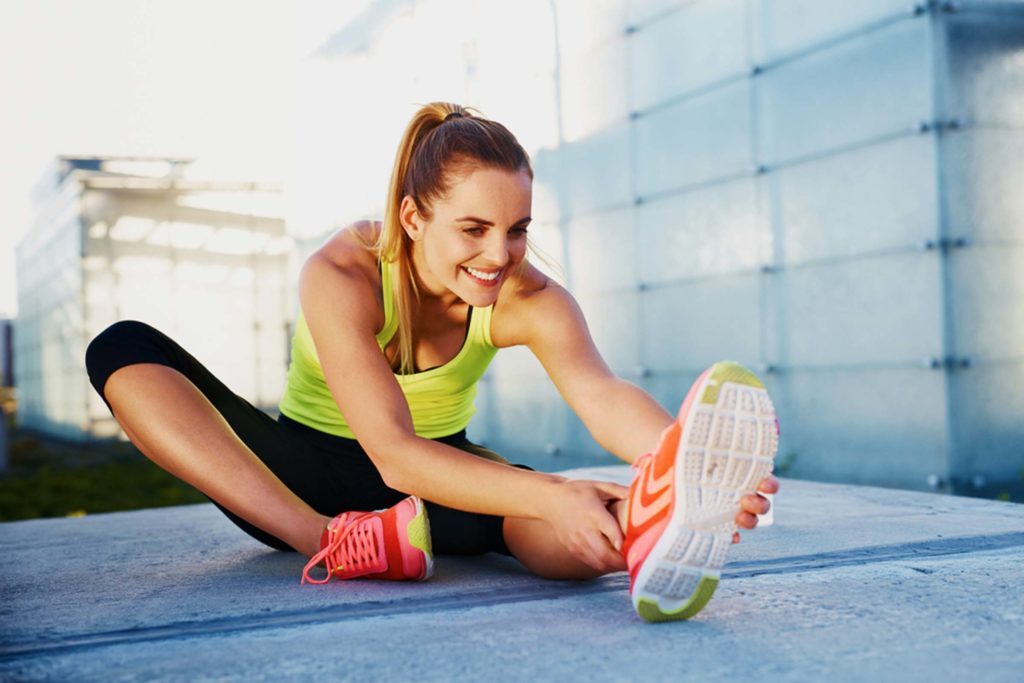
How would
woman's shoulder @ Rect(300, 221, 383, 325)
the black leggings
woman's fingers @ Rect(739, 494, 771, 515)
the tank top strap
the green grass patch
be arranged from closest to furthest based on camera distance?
woman's fingers @ Rect(739, 494, 771, 515)
woman's shoulder @ Rect(300, 221, 383, 325)
the tank top strap
the black leggings
the green grass patch

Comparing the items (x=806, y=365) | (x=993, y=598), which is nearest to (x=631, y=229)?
(x=806, y=365)

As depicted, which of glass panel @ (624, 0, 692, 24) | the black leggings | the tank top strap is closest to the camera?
the tank top strap

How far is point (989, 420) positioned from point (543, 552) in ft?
10.3

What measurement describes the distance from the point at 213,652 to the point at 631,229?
4990 mm

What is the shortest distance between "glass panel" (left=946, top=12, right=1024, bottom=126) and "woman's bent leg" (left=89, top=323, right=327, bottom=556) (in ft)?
11.3

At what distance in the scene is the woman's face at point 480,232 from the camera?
6.27 ft

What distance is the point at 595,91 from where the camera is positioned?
6.55 metres

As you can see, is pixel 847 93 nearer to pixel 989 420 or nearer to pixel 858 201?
pixel 858 201

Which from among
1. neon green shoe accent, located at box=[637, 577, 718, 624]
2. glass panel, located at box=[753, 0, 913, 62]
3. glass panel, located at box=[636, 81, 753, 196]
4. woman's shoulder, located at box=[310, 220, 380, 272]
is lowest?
neon green shoe accent, located at box=[637, 577, 718, 624]

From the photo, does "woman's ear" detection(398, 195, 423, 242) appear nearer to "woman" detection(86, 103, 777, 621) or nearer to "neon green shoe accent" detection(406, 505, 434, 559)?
"woman" detection(86, 103, 777, 621)

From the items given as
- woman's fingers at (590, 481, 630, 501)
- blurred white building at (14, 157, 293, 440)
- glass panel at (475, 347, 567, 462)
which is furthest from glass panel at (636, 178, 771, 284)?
blurred white building at (14, 157, 293, 440)

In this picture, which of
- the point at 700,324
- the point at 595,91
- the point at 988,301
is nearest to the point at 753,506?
the point at 988,301

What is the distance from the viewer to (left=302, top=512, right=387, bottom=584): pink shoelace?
6.53 ft

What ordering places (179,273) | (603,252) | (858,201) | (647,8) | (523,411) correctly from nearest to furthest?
(858,201), (647,8), (603,252), (523,411), (179,273)
